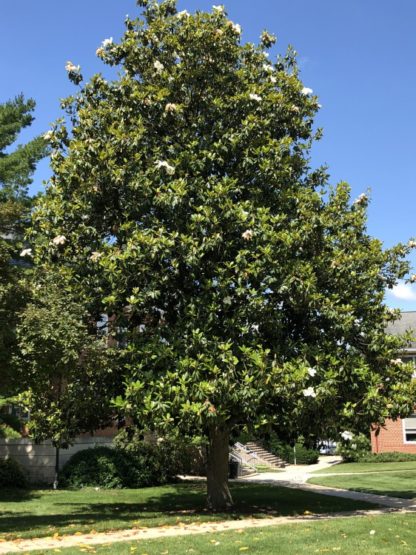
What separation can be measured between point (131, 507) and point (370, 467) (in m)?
19.3

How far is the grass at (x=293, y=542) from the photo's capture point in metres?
8.12

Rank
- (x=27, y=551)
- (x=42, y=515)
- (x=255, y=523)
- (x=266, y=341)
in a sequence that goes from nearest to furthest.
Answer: (x=27, y=551) → (x=255, y=523) → (x=266, y=341) → (x=42, y=515)

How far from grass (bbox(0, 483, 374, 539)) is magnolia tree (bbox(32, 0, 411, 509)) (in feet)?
4.81

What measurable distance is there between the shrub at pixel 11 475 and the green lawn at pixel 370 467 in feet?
48.8

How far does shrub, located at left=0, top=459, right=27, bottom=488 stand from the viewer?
18594 millimetres

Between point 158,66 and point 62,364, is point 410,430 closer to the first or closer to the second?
point 158,66

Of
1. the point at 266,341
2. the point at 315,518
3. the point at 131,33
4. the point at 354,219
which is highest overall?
the point at 131,33

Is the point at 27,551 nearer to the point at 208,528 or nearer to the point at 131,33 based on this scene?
the point at 208,528

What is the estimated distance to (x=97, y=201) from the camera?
1242cm

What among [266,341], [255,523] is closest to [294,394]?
[266,341]

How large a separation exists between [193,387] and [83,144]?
5844 mm

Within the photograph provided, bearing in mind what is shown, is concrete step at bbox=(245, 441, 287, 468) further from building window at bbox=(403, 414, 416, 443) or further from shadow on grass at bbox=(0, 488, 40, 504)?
shadow on grass at bbox=(0, 488, 40, 504)

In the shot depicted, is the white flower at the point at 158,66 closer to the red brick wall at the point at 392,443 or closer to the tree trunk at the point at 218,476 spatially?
the tree trunk at the point at 218,476

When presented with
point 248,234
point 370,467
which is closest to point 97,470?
point 248,234
